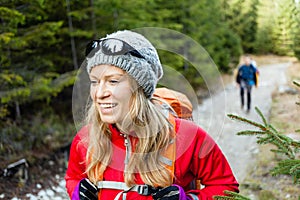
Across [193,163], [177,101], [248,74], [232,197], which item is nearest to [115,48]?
[177,101]

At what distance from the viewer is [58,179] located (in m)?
7.69

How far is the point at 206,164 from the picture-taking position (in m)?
2.36

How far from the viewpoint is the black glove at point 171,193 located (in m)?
2.25

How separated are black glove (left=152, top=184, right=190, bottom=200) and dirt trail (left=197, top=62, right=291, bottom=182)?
0.46 m

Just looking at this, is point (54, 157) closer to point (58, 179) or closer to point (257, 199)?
point (58, 179)

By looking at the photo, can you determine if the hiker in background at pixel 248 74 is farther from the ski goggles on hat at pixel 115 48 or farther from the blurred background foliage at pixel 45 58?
the ski goggles on hat at pixel 115 48

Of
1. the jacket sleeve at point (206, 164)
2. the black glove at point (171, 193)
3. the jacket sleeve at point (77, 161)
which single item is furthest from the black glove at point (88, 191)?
the jacket sleeve at point (206, 164)

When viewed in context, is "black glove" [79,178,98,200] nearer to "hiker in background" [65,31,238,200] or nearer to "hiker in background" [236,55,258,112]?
"hiker in background" [65,31,238,200]

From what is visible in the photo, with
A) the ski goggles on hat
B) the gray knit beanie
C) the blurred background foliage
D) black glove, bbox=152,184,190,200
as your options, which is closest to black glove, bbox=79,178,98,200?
black glove, bbox=152,184,190,200

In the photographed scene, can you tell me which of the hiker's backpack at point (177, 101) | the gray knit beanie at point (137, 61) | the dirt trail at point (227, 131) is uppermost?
the gray knit beanie at point (137, 61)

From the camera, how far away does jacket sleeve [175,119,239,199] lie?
7.70ft

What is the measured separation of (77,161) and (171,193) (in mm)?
735

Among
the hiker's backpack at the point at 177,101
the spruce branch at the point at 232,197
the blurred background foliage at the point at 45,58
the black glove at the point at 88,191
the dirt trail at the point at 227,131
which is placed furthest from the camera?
the blurred background foliage at the point at 45,58

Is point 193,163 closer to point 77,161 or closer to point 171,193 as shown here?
point 171,193
